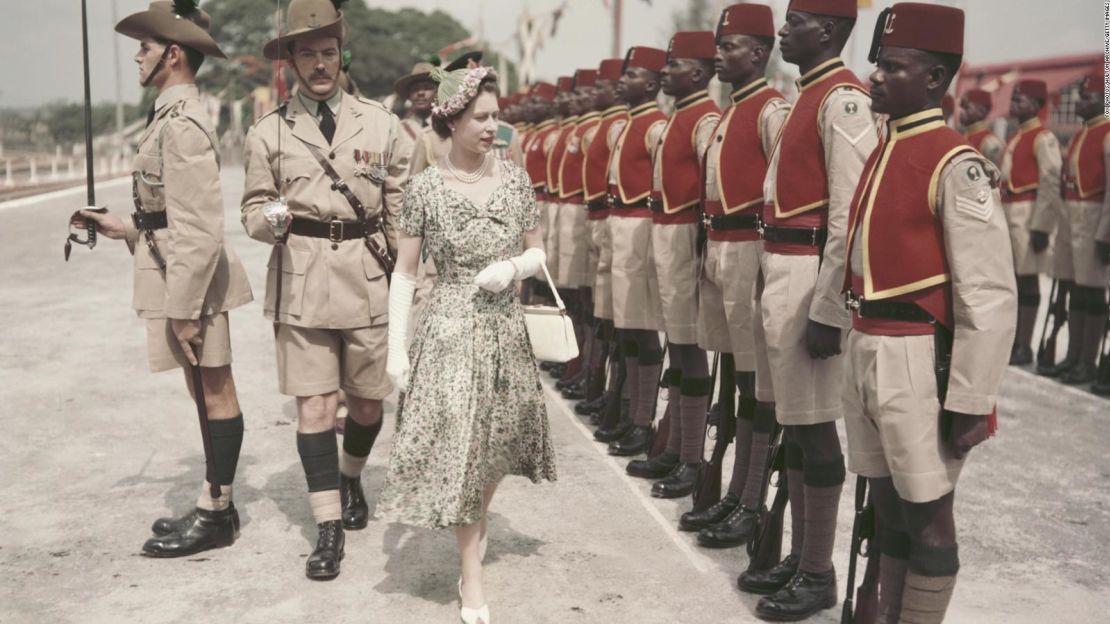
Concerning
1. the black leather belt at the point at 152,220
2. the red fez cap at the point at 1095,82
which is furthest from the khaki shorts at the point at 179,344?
the red fez cap at the point at 1095,82

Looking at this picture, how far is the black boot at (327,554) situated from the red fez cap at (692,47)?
123 inches

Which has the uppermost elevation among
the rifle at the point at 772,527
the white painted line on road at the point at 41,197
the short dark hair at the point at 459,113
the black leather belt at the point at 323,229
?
the short dark hair at the point at 459,113

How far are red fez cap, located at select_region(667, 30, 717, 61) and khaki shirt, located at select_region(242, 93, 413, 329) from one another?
191 centimetres

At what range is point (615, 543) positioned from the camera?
504 centimetres

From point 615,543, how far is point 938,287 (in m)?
2.30

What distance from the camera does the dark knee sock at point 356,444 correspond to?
5.23m

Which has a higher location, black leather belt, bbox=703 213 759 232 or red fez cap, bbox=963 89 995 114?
red fez cap, bbox=963 89 995 114

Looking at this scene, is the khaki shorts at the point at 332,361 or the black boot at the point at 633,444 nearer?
the khaki shorts at the point at 332,361

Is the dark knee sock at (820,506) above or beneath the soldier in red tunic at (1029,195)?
beneath

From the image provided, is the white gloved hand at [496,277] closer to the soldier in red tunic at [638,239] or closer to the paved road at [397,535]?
the paved road at [397,535]

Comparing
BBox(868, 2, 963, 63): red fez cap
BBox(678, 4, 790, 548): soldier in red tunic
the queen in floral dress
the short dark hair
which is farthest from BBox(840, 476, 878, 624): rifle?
the short dark hair

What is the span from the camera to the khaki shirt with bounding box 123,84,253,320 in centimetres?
460

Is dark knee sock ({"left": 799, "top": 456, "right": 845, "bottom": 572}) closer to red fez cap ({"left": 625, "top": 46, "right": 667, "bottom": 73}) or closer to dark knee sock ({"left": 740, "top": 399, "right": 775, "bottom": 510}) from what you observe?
dark knee sock ({"left": 740, "top": 399, "right": 775, "bottom": 510})

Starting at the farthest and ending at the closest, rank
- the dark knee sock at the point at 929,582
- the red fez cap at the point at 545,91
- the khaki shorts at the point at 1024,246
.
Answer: the red fez cap at the point at 545,91, the khaki shorts at the point at 1024,246, the dark knee sock at the point at 929,582
